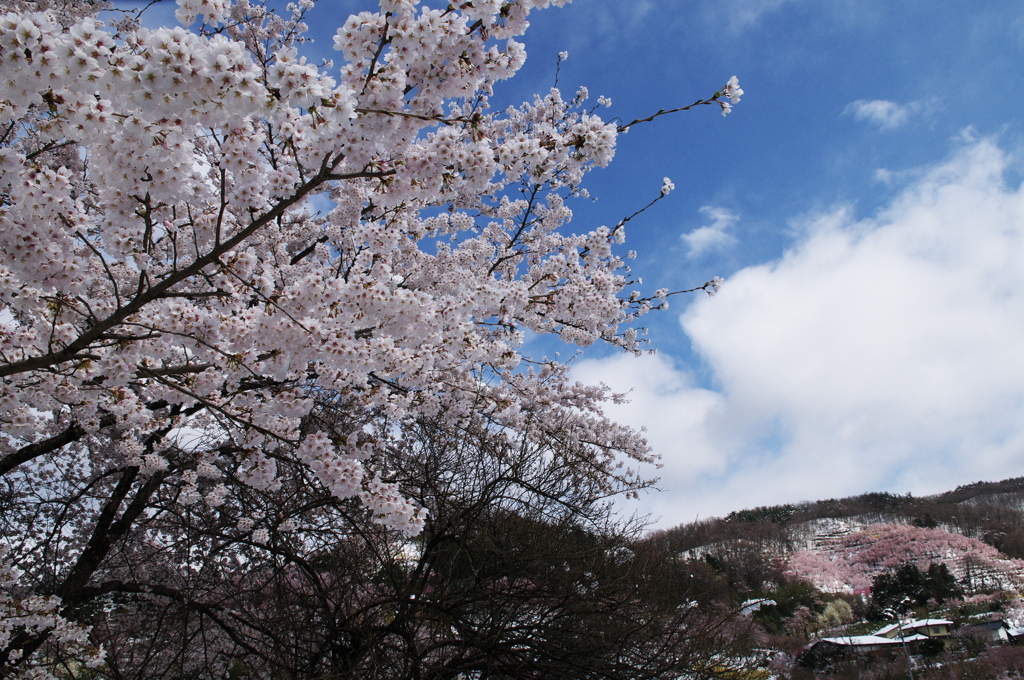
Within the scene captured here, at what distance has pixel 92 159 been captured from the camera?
2.69 m

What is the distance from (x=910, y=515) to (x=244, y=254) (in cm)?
12022

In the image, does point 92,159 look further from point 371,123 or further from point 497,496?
point 497,496

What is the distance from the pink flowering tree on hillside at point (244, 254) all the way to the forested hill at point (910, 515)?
69875mm

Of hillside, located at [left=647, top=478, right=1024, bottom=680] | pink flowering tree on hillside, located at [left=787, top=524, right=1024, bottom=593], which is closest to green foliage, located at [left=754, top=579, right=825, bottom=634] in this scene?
hillside, located at [left=647, top=478, right=1024, bottom=680]

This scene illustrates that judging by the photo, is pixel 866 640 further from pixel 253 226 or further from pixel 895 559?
pixel 253 226

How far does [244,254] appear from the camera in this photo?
3.85 m

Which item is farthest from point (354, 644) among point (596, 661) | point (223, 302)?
point (223, 302)

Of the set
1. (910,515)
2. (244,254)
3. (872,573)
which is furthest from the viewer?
(910,515)

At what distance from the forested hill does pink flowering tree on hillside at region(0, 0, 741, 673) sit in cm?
6988

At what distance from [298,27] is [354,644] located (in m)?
8.26

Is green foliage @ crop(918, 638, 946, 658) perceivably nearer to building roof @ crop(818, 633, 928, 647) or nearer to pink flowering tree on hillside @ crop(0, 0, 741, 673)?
building roof @ crop(818, 633, 928, 647)

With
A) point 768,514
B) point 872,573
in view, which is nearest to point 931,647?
point 872,573

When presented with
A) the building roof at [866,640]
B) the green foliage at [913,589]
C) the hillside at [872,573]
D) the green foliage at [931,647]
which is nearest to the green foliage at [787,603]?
the hillside at [872,573]

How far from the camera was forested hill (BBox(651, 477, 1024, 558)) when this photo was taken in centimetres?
7650
